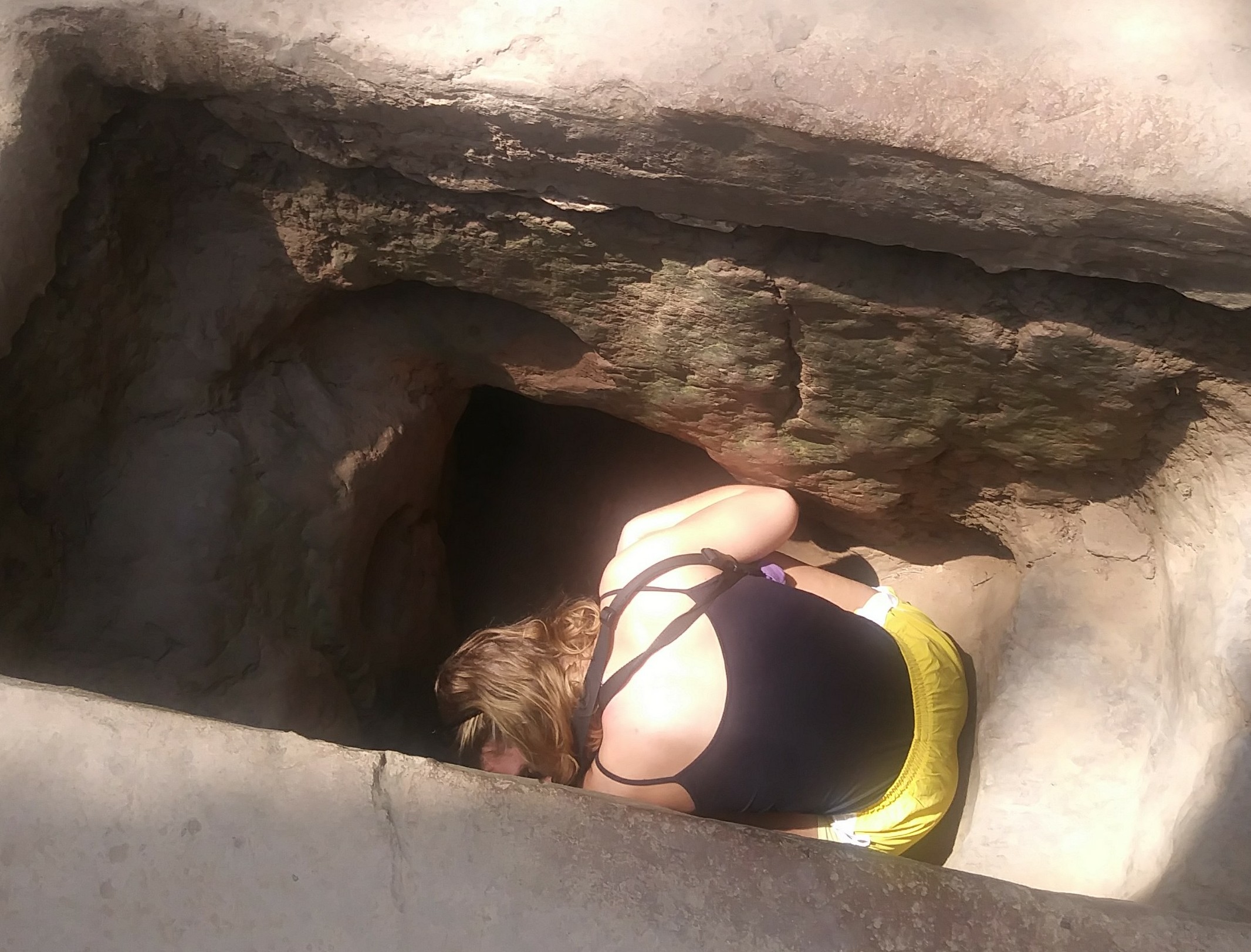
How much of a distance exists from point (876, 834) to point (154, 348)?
1.19 metres

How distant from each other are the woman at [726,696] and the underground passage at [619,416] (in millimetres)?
113

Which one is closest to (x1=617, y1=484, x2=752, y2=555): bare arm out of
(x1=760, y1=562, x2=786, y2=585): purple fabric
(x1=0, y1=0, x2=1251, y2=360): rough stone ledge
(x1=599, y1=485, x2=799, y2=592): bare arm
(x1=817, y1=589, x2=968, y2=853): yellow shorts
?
(x1=599, y1=485, x2=799, y2=592): bare arm

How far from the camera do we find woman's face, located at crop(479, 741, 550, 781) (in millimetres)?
1221

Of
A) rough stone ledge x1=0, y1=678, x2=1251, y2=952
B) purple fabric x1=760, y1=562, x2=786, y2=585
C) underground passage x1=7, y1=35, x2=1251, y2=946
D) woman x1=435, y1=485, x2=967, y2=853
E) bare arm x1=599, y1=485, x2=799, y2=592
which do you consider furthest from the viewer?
purple fabric x1=760, y1=562, x2=786, y2=585

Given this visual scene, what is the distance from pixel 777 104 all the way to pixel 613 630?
2.29 feet

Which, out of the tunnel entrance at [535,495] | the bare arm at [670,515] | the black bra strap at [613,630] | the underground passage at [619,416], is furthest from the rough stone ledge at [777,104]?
the tunnel entrance at [535,495]

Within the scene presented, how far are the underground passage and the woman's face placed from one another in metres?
0.29

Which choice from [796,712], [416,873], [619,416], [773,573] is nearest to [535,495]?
[619,416]

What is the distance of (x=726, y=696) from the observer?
1153 mm

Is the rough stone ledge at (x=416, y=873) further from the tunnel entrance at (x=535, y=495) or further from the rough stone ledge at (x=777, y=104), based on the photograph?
the tunnel entrance at (x=535, y=495)

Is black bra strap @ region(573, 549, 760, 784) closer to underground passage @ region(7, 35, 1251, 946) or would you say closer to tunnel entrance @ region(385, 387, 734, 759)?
underground passage @ region(7, 35, 1251, 946)

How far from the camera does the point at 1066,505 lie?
126cm

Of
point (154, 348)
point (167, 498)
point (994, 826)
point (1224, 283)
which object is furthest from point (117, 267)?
point (994, 826)

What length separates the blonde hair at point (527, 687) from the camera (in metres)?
1.22
